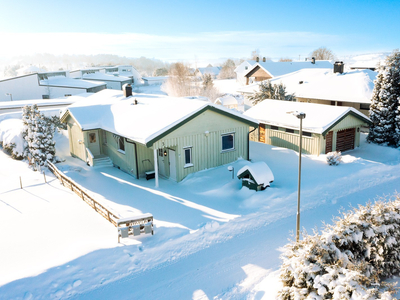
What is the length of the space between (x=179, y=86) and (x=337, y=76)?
25964 millimetres

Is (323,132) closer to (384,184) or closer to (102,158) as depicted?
(384,184)

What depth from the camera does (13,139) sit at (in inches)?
961

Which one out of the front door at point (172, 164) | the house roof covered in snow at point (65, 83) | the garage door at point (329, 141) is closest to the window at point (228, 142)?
the front door at point (172, 164)

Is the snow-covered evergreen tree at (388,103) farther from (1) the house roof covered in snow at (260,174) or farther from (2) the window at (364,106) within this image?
(1) the house roof covered in snow at (260,174)

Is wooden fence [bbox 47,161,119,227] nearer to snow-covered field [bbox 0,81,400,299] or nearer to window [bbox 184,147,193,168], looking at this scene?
snow-covered field [bbox 0,81,400,299]

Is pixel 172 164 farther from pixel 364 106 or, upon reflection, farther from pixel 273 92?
pixel 364 106

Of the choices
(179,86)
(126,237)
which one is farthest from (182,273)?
(179,86)

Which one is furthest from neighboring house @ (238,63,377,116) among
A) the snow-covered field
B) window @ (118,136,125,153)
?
window @ (118,136,125,153)

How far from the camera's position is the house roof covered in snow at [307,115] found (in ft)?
70.1

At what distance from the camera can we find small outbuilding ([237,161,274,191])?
1578cm

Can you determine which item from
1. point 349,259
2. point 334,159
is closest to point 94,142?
point 334,159

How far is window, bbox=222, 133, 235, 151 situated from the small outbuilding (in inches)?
→ 145

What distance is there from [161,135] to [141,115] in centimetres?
372

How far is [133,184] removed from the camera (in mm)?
18359
